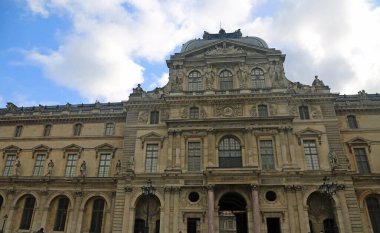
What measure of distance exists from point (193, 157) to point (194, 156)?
15cm

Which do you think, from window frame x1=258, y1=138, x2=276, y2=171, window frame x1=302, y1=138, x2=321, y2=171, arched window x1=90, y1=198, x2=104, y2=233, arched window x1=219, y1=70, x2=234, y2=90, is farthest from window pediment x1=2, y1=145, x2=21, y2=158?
window frame x1=302, y1=138, x2=321, y2=171

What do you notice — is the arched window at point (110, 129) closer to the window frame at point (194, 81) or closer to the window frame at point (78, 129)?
the window frame at point (78, 129)

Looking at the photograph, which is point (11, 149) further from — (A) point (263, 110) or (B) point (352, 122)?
(B) point (352, 122)

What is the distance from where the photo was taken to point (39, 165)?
37.0 metres

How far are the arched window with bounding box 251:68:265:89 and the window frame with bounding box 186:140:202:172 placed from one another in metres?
9.84

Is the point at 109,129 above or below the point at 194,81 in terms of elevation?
below

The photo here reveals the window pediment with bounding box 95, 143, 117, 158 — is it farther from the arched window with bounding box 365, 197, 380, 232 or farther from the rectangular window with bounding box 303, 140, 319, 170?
the arched window with bounding box 365, 197, 380, 232

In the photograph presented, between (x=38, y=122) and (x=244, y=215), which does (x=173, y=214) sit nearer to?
(x=244, y=215)

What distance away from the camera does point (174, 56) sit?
1452 inches

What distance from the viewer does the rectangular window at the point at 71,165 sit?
36.0 metres

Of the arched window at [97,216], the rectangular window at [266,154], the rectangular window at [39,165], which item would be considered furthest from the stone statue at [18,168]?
the rectangular window at [266,154]

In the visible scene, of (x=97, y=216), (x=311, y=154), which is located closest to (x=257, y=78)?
(x=311, y=154)

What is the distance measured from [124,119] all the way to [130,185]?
32.6 ft

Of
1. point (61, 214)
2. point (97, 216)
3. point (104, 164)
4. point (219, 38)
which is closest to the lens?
point (97, 216)
